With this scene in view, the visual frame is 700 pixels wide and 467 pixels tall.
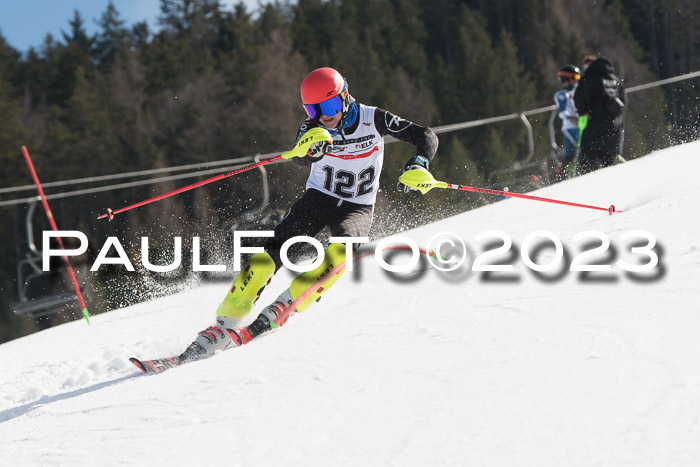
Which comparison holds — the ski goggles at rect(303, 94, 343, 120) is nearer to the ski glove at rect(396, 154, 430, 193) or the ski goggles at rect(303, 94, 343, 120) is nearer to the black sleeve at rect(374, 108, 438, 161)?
the black sleeve at rect(374, 108, 438, 161)

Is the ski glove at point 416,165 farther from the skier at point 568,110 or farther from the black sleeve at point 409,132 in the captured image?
the skier at point 568,110

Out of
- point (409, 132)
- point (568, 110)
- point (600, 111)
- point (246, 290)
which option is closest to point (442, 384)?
point (246, 290)

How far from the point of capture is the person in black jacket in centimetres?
796

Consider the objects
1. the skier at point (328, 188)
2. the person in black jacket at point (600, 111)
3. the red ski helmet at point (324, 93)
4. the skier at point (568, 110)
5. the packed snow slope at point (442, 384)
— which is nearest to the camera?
the packed snow slope at point (442, 384)

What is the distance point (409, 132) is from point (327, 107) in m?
0.48

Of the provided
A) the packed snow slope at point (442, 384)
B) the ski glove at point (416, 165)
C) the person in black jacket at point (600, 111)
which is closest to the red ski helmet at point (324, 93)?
the ski glove at point (416, 165)

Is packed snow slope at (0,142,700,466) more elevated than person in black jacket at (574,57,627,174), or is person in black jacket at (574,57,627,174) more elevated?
person in black jacket at (574,57,627,174)

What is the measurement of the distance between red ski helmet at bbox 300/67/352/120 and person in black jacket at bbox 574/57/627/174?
4.54 metres

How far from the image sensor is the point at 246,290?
4070mm

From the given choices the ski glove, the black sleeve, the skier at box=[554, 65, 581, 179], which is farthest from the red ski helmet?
the skier at box=[554, 65, 581, 179]

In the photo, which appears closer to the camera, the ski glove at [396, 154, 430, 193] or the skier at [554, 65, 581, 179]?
the ski glove at [396, 154, 430, 193]

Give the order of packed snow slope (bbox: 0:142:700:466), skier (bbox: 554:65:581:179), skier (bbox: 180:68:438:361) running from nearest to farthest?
packed snow slope (bbox: 0:142:700:466) < skier (bbox: 180:68:438:361) < skier (bbox: 554:65:581:179)

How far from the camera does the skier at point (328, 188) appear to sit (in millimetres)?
4035

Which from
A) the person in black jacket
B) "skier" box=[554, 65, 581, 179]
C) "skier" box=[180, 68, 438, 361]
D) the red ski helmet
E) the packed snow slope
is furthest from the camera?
"skier" box=[554, 65, 581, 179]
